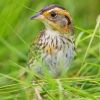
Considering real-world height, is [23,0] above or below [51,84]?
above

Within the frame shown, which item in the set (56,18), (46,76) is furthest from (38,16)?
(46,76)

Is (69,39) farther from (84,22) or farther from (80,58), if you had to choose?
(84,22)

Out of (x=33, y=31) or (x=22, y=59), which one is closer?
(x=22, y=59)

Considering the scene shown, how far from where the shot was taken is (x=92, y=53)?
16.6 ft

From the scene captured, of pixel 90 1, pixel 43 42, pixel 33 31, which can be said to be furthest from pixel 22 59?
pixel 90 1

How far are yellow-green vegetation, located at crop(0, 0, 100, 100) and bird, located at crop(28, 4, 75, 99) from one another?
92 mm

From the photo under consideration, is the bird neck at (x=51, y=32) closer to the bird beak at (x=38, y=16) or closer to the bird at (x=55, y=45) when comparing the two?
the bird at (x=55, y=45)

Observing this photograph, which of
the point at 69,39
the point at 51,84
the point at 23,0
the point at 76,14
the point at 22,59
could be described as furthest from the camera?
the point at 76,14

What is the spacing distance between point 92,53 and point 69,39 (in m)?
0.40

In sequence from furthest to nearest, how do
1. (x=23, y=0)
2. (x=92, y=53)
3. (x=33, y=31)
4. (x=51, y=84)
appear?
(x=33, y=31)
(x=92, y=53)
(x=23, y=0)
(x=51, y=84)

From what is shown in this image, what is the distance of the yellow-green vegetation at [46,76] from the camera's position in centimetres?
404

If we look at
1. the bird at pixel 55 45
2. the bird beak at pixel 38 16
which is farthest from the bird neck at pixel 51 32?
the bird beak at pixel 38 16

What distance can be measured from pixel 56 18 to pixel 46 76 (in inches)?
31.9

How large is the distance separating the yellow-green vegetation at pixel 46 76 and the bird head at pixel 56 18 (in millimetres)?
74
